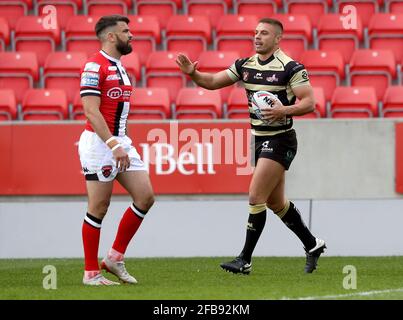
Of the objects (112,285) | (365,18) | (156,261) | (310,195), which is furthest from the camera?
(365,18)

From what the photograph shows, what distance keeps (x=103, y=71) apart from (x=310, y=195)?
14.0 ft

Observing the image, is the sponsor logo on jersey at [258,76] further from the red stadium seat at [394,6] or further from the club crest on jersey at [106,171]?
the red stadium seat at [394,6]

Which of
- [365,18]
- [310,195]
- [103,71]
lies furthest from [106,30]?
[365,18]

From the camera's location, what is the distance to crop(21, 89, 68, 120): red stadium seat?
541 inches

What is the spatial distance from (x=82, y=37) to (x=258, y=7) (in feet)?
7.96

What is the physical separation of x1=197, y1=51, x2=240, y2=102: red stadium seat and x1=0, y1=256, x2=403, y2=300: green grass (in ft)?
9.46

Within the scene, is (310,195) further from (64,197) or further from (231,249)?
(64,197)

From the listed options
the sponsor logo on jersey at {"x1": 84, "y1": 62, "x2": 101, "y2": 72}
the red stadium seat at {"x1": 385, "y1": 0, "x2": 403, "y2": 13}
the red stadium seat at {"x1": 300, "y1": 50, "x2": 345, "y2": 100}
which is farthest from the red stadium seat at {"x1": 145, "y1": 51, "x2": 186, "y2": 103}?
the sponsor logo on jersey at {"x1": 84, "y1": 62, "x2": 101, "y2": 72}

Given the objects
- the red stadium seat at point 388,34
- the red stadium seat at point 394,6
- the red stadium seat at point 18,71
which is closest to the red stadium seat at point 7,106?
the red stadium seat at point 18,71

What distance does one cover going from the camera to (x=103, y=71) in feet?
29.4

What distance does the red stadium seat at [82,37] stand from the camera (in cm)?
1527

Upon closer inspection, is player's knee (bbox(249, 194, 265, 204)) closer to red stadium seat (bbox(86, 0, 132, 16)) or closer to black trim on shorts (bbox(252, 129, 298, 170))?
black trim on shorts (bbox(252, 129, 298, 170))

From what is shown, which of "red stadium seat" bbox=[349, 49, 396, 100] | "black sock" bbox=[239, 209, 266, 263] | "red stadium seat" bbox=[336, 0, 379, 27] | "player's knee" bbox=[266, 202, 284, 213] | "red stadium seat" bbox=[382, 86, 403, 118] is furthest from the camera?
"red stadium seat" bbox=[336, 0, 379, 27]

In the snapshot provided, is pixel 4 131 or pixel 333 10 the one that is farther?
pixel 333 10
